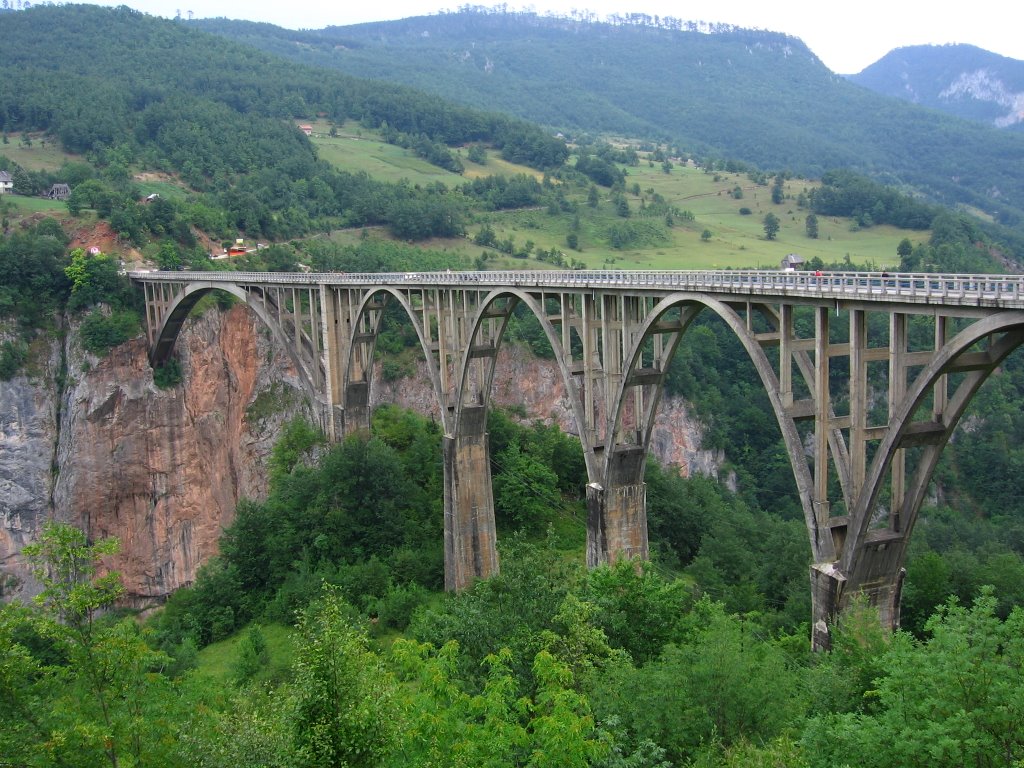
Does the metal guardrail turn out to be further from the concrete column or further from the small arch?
the small arch

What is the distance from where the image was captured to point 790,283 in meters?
24.1

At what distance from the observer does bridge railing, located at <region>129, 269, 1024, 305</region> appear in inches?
746

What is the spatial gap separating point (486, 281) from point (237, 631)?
20761 mm

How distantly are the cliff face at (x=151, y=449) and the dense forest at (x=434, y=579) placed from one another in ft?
7.71

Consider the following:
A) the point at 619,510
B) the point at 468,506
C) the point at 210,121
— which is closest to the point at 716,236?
the point at 210,121

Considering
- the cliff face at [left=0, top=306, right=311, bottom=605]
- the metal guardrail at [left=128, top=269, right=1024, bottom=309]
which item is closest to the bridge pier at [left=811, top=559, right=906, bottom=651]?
the metal guardrail at [left=128, top=269, right=1024, bottom=309]

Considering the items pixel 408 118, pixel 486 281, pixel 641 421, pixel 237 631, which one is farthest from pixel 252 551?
pixel 408 118

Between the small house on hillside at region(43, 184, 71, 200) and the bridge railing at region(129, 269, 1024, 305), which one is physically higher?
the small house on hillside at region(43, 184, 71, 200)

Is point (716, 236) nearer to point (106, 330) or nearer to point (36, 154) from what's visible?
point (106, 330)

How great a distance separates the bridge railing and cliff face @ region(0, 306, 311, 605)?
1229 inches

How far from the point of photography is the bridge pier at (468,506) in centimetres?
4328

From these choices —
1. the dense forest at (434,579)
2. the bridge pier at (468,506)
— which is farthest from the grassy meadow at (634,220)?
the bridge pier at (468,506)

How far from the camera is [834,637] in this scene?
2120 cm

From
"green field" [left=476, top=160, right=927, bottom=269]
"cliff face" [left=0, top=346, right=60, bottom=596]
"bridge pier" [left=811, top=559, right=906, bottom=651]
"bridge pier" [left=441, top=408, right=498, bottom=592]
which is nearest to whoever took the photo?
"bridge pier" [left=811, top=559, right=906, bottom=651]
